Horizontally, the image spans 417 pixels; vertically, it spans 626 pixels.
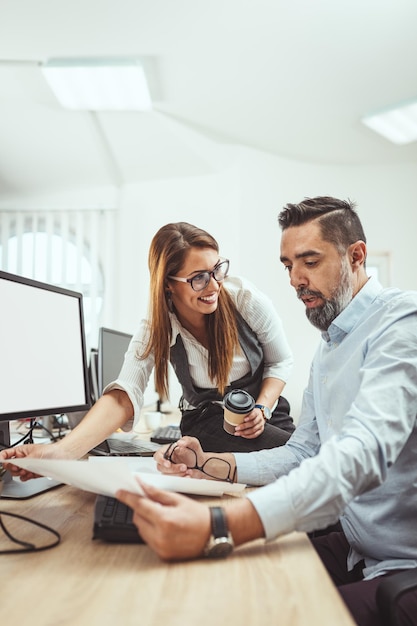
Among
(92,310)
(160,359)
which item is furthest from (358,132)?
(160,359)

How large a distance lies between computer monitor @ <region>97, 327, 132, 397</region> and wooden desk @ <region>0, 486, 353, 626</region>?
1.38 meters

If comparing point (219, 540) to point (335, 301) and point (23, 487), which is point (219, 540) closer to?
point (23, 487)

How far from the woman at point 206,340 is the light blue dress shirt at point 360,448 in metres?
0.42

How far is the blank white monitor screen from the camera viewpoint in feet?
3.83

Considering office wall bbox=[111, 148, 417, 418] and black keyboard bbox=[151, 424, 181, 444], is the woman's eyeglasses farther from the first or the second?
office wall bbox=[111, 148, 417, 418]

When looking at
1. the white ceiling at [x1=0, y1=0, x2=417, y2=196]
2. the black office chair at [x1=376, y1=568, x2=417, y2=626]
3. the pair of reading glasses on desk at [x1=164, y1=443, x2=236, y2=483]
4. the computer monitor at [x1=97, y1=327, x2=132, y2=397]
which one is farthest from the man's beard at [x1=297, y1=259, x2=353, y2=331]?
the white ceiling at [x1=0, y1=0, x2=417, y2=196]

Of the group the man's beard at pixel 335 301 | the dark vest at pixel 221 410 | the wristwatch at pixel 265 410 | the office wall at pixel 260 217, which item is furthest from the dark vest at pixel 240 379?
the office wall at pixel 260 217

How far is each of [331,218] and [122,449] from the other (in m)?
0.95

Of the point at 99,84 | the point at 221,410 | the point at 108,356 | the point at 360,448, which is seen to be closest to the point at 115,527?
the point at 360,448

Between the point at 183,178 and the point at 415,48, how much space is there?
2.16 m

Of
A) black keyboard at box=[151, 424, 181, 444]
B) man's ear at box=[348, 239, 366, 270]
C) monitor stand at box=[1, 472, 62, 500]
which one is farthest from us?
black keyboard at box=[151, 424, 181, 444]

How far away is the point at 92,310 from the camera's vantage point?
4781 millimetres

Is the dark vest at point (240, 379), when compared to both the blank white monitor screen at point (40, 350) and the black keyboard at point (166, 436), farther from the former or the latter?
the blank white monitor screen at point (40, 350)

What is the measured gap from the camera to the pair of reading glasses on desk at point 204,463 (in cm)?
114
